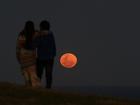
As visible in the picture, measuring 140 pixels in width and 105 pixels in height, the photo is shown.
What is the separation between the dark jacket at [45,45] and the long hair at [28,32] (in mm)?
287

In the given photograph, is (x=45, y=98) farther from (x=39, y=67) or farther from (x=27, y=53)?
(x=39, y=67)

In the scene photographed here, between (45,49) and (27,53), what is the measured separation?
0.66 metres

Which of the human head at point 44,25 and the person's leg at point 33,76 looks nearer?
the human head at point 44,25

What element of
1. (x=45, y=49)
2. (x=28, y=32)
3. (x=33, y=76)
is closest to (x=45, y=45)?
(x=45, y=49)

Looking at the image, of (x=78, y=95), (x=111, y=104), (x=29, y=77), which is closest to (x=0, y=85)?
(x=29, y=77)

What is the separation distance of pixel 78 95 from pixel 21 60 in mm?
2421

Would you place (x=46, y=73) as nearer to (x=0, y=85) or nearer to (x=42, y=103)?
(x=0, y=85)

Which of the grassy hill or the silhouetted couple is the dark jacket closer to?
the silhouetted couple

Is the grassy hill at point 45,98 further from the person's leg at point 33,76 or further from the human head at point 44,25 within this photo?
the human head at point 44,25

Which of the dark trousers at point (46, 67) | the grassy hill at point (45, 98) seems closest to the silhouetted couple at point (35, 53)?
the dark trousers at point (46, 67)

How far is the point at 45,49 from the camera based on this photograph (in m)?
22.6

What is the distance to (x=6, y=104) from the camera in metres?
18.8

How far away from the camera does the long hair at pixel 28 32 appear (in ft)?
71.5

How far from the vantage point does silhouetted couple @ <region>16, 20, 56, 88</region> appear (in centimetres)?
2223
